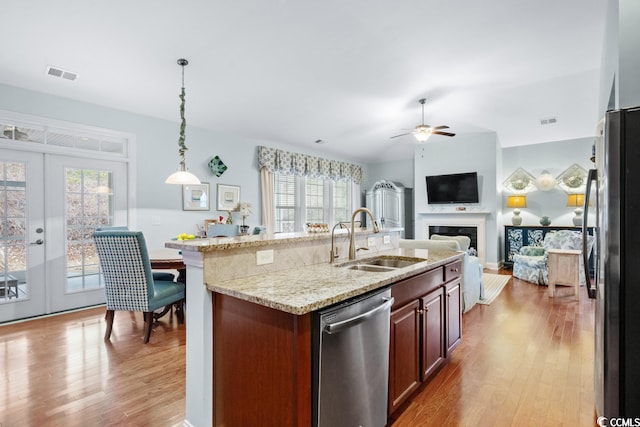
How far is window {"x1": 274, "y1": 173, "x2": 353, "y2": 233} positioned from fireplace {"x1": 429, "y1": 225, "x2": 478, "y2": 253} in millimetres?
2182

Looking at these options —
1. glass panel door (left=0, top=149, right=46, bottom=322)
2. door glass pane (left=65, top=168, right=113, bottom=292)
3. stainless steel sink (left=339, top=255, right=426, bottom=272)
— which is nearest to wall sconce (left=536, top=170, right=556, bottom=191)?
stainless steel sink (left=339, top=255, right=426, bottom=272)

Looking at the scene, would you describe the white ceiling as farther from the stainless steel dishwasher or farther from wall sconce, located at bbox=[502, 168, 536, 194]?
the stainless steel dishwasher

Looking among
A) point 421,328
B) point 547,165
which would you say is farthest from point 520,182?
point 421,328

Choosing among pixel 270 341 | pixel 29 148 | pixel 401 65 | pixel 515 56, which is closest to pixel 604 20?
pixel 515 56

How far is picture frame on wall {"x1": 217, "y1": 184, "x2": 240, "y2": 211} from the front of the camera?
18.2 ft

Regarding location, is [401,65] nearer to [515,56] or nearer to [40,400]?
[515,56]

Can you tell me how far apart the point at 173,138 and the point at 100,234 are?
2499 millimetres

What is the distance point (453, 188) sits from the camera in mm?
7023

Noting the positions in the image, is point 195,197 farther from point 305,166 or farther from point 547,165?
point 547,165

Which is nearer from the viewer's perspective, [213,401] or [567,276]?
[213,401]

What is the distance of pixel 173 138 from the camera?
4.91m

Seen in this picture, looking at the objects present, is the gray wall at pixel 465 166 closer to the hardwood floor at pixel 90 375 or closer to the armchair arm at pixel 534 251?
the armchair arm at pixel 534 251

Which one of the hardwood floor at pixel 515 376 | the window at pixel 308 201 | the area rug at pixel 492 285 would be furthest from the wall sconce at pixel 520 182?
the hardwood floor at pixel 515 376

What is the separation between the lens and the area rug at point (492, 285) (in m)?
4.48
